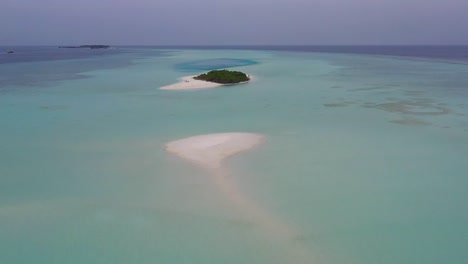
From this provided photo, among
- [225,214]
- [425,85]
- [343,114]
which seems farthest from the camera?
[425,85]

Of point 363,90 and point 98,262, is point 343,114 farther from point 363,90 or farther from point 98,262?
point 98,262

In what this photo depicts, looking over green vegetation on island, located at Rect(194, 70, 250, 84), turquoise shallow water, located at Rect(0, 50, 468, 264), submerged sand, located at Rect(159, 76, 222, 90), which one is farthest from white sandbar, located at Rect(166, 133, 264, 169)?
green vegetation on island, located at Rect(194, 70, 250, 84)

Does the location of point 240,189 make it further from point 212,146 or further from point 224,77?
point 224,77

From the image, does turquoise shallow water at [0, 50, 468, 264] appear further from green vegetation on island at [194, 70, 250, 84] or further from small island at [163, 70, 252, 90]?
green vegetation on island at [194, 70, 250, 84]

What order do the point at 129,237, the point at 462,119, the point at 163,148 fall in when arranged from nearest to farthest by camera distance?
the point at 129,237, the point at 163,148, the point at 462,119

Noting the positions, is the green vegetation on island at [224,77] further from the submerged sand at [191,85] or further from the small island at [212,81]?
the submerged sand at [191,85]

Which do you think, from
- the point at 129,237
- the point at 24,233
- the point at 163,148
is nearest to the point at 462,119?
the point at 163,148
